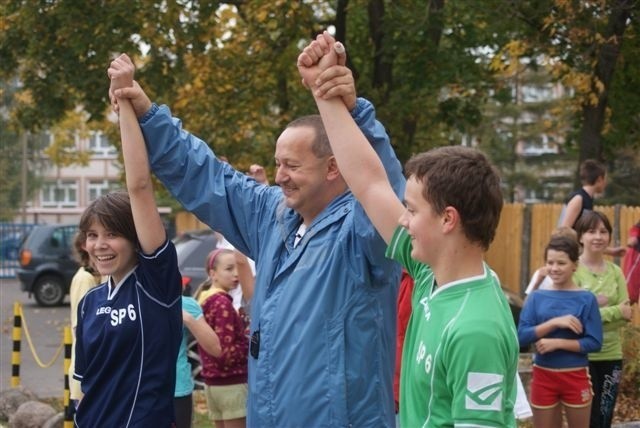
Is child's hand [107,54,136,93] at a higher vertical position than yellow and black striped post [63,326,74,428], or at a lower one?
higher

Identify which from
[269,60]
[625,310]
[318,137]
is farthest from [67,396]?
[269,60]

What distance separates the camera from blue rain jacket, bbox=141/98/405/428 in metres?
3.54

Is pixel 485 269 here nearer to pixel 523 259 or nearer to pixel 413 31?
pixel 413 31

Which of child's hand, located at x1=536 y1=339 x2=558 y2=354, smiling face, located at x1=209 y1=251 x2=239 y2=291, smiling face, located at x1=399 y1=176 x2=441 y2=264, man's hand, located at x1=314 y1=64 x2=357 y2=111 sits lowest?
child's hand, located at x1=536 y1=339 x2=558 y2=354

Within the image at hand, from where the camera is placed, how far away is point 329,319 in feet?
11.7

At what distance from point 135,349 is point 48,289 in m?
21.9

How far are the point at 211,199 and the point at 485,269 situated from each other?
4.30 feet

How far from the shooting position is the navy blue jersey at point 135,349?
4.11 m

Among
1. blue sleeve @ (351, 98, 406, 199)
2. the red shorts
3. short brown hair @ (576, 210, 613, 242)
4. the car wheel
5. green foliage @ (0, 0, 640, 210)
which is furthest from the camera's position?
the car wheel

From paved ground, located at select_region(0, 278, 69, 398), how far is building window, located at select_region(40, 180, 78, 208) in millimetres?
46441

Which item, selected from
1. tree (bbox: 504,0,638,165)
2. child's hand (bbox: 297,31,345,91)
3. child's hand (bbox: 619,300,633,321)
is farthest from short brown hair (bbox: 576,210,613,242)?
tree (bbox: 504,0,638,165)

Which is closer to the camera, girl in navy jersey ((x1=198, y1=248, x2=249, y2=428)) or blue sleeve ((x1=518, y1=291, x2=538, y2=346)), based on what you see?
girl in navy jersey ((x1=198, y1=248, x2=249, y2=428))

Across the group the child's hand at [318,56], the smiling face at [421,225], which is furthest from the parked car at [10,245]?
the smiling face at [421,225]

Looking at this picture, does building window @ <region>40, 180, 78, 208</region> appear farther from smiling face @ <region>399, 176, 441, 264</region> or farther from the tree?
smiling face @ <region>399, 176, 441, 264</region>
